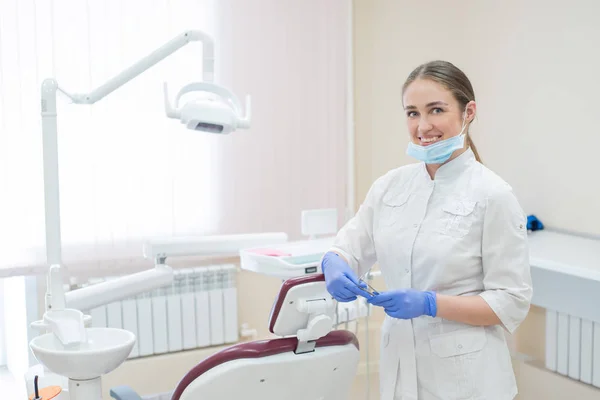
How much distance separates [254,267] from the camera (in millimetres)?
1954

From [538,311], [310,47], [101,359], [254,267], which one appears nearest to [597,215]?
[538,311]

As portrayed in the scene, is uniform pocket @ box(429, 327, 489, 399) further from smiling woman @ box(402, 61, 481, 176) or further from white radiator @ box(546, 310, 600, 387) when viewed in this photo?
white radiator @ box(546, 310, 600, 387)

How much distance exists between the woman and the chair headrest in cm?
5

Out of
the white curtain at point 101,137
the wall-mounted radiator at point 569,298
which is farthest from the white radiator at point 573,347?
the white curtain at point 101,137

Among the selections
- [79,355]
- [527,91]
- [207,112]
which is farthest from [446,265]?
[527,91]

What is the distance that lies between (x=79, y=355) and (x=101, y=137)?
5.23 ft

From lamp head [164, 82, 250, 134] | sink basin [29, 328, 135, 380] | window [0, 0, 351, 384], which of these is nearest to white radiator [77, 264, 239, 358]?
window [0, 0, 351, 384]

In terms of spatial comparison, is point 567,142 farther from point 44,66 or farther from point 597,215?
point 44,66

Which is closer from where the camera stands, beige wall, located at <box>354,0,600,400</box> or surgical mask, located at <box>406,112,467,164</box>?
surgical mask, located at <box>406,112,467,164</box>

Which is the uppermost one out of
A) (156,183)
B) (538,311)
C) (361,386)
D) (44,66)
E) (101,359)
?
(44,66)

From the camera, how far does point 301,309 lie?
151 centimetres

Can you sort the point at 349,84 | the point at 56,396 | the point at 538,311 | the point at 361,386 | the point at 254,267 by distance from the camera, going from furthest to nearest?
the point at 349,84
the point at 361,386
the point at 538,311
the point at 254,267
the point at 56,396

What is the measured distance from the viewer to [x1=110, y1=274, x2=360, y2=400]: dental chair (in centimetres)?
144

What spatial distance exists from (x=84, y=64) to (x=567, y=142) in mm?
2097
